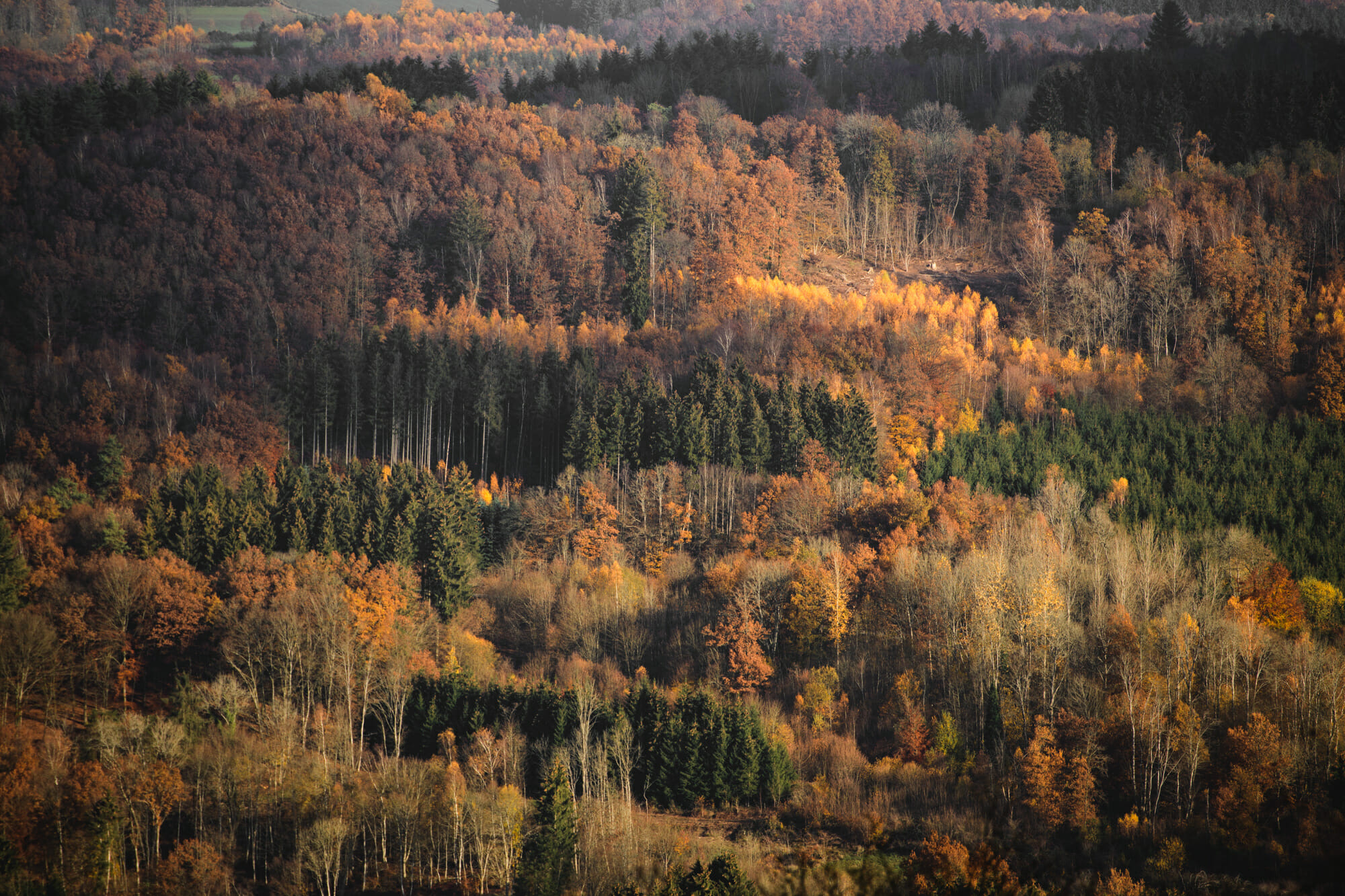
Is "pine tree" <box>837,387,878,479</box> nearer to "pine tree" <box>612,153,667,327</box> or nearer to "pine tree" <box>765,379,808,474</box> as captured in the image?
"pine tree" <box>765,379,808,474</box>

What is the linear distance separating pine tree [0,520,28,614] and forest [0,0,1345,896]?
37 cm

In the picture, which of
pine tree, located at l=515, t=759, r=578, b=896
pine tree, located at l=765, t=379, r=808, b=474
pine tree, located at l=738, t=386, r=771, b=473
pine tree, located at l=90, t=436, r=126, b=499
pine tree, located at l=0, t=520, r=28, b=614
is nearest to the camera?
pine tree, located at l=515, t=759, r=578, b=896

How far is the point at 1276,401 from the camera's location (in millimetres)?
121312

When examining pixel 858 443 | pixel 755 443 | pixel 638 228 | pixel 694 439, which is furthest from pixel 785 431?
pixel 638 228

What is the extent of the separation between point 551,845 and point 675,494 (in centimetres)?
4444

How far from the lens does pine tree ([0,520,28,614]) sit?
86688 mm

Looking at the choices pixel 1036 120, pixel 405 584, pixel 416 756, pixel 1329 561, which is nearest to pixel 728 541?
pixel 405 584

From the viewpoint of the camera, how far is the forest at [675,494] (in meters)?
71.1

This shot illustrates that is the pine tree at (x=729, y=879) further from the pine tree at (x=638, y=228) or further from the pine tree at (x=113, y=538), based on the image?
the pine tree at (x=638, y=228)

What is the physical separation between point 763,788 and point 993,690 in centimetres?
1527

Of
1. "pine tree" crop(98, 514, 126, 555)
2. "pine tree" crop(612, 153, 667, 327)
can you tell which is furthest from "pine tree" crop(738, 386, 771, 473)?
"pine tree" crop(98, 514, 126, 555)

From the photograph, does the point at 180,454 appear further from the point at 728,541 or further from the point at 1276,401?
the point at 1276,401

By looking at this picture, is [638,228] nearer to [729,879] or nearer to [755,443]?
[755,443]

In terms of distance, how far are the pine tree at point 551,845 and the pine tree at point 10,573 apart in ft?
137
